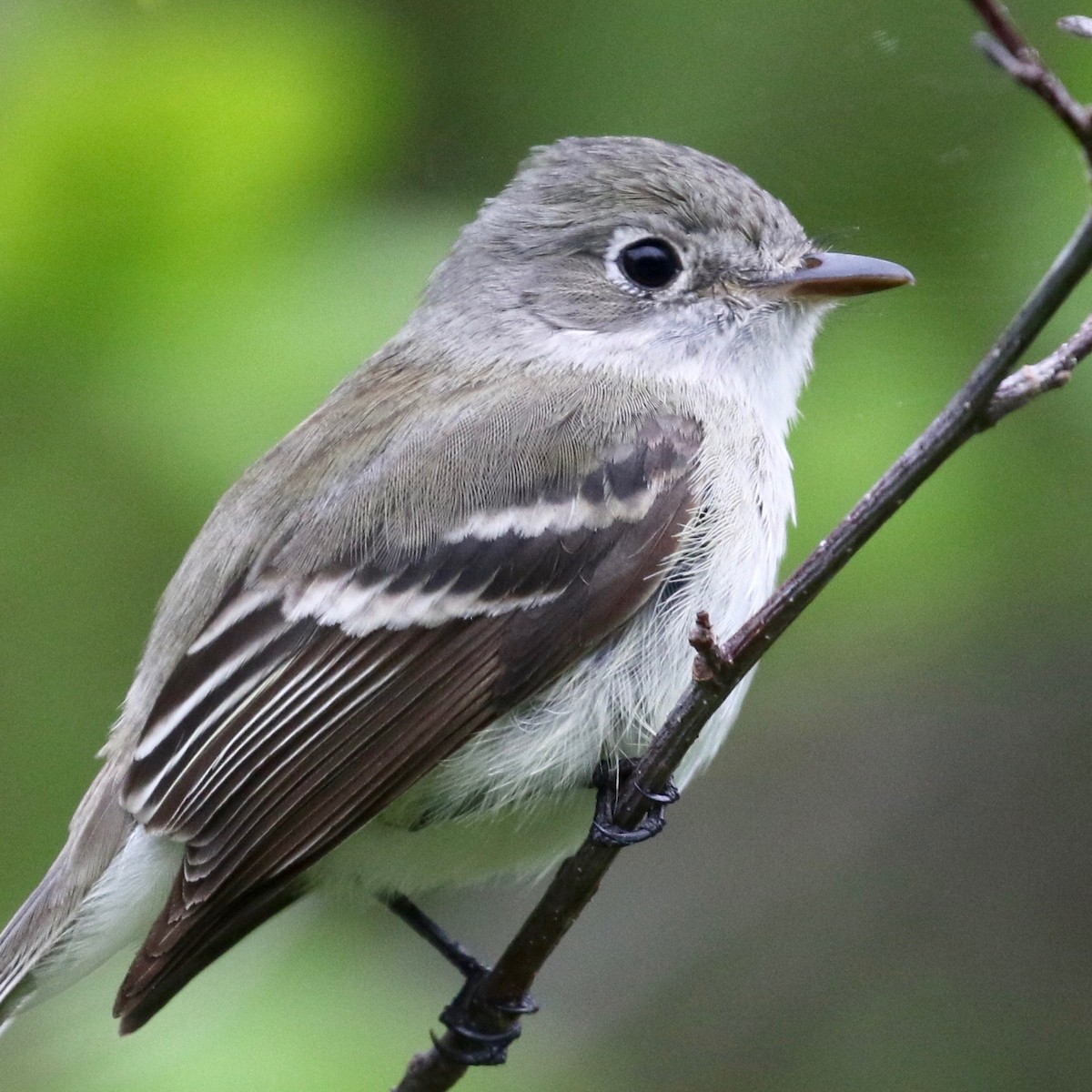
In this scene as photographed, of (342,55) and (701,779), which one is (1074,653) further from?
(342,55)

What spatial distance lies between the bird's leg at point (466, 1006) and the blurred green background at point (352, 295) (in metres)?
0.07

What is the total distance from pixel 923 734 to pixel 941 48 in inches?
73.6

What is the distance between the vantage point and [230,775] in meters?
2.46

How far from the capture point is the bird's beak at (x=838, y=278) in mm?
2529

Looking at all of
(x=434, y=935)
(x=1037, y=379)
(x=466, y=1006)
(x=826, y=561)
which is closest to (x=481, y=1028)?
(x=466, y=1006)

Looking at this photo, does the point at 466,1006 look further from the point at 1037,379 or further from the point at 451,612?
the point at 1037,379

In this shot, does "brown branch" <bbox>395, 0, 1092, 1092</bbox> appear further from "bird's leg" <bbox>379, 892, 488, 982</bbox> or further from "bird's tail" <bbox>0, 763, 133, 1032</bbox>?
"bird's tail" <bbox>0, 763, 133, 1032</bbox>

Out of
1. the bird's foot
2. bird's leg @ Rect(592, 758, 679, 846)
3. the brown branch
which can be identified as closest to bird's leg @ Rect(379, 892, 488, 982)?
the bird's foot

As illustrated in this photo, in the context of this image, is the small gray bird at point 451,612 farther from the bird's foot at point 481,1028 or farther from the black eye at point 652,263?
the bird's foot at point 481,1028

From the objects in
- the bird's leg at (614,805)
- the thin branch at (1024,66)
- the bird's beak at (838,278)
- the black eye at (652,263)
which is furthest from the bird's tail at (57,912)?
the thin branch at (1024,66)

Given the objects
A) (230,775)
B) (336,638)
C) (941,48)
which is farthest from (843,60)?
(230,775)

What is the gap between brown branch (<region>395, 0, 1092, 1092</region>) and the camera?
145cm

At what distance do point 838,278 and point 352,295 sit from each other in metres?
0.83

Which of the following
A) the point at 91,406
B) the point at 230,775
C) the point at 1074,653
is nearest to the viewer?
the point at 230,775
